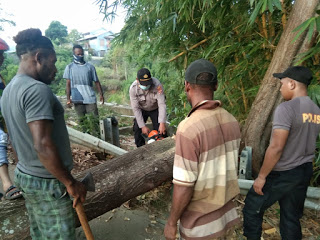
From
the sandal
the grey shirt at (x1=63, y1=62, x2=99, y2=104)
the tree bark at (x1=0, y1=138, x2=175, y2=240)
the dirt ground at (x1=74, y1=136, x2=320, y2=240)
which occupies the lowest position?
the dirt ground at (x1=74, y1=136, x2=320, y2=240)

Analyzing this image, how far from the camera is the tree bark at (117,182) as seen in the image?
1832 millimetres

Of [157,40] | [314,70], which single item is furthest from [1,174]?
[314,70]

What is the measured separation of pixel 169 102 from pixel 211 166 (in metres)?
4.25

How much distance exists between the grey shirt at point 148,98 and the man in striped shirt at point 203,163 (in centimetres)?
262

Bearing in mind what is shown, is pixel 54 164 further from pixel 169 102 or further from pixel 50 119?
pixel 169 102

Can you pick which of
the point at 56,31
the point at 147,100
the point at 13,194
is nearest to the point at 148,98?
the point at 147,100

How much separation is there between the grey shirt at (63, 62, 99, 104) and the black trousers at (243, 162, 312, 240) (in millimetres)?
3711

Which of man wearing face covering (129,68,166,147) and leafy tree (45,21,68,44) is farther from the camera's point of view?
leafy tree (45,21,68,44)

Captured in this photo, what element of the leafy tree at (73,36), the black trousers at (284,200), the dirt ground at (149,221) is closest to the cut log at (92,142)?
the dirt ground at (149,221)

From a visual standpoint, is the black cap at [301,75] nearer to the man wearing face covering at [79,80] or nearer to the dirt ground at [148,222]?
the dirt ground at [148,222]

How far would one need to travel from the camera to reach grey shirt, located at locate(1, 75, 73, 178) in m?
1.32

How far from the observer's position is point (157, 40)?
4293 mm

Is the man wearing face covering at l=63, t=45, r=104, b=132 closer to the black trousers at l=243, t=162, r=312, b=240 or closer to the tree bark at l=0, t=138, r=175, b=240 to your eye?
the tree bark at l=0, t=138, r=175, b=240

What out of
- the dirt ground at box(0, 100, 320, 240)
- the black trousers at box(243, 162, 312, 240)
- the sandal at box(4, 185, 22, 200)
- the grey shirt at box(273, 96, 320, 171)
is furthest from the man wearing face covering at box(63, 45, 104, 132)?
the grey shirt at box(273, 96, 320, 171)
